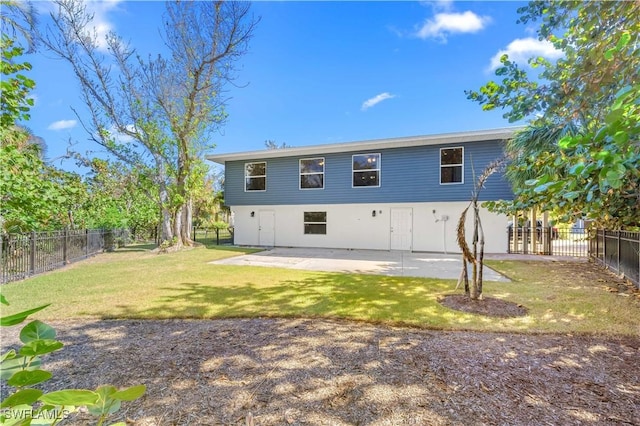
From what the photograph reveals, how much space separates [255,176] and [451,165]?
9232 mm

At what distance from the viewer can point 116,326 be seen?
13.4 ft

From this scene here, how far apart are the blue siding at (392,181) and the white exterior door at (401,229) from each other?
2.63ft

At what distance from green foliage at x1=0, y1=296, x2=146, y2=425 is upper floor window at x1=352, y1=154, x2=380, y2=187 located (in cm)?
1305

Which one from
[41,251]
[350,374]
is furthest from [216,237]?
[350,374]

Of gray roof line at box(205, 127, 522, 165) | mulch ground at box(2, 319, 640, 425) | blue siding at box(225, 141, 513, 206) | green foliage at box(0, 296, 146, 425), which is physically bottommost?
mulch ground at box(2, 319, 640, 425)

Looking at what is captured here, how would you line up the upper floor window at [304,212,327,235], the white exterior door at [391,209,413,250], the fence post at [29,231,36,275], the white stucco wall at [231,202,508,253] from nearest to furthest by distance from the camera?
the fence post at [29,231,36,275]
the white stucco wall at [231,202,508,253]
the white exterior door at [391,209,413,250]
the upper floor window at [304,212,327,235]

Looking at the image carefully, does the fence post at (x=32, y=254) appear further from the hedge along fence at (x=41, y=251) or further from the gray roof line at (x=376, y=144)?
the gray roof line at (x=376, y=144)

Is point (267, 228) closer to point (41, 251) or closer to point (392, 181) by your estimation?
point (392, 181)

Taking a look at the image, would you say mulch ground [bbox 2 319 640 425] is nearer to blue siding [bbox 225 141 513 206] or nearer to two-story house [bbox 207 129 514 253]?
blue siding [bbox 225 141 513 206]

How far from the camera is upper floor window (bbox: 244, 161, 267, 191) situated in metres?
15.4

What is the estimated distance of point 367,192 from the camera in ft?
44.4

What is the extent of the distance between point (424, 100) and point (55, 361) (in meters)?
14.3

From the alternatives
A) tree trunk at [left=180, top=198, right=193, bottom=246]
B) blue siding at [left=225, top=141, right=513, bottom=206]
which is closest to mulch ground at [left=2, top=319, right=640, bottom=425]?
blue siding at [left=225, top=141, right=513, bottom=206]

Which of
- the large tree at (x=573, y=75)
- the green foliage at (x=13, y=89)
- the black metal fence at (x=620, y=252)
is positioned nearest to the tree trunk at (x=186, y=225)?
the green foliage at (x=13, y=89)
